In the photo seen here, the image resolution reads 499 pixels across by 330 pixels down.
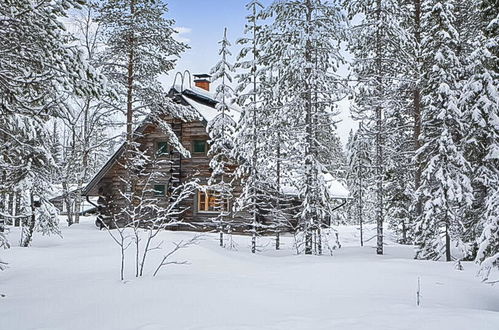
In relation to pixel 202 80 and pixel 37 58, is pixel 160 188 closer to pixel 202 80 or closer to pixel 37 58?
pixel 202 80

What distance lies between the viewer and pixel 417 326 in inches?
192

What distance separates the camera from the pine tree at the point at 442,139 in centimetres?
1202

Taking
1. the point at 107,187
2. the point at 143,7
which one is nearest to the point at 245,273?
the point at 143,7

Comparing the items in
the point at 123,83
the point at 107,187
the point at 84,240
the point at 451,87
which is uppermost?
the point at 123,83

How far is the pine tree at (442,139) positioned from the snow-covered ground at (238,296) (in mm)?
1714

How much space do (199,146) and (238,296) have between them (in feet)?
52.5

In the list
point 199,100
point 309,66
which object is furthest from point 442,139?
point 199,100

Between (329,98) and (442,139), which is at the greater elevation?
(329,98)

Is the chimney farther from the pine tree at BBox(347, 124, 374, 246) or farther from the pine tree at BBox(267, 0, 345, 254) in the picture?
the pine tree at BBox(267, 0, 345, 254)

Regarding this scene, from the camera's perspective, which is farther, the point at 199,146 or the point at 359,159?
the point at 199,146

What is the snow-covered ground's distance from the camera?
17.2ft

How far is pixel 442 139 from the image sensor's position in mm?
12039

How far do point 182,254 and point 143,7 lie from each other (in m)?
11.4

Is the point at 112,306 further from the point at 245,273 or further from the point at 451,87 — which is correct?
the point at 451,87
